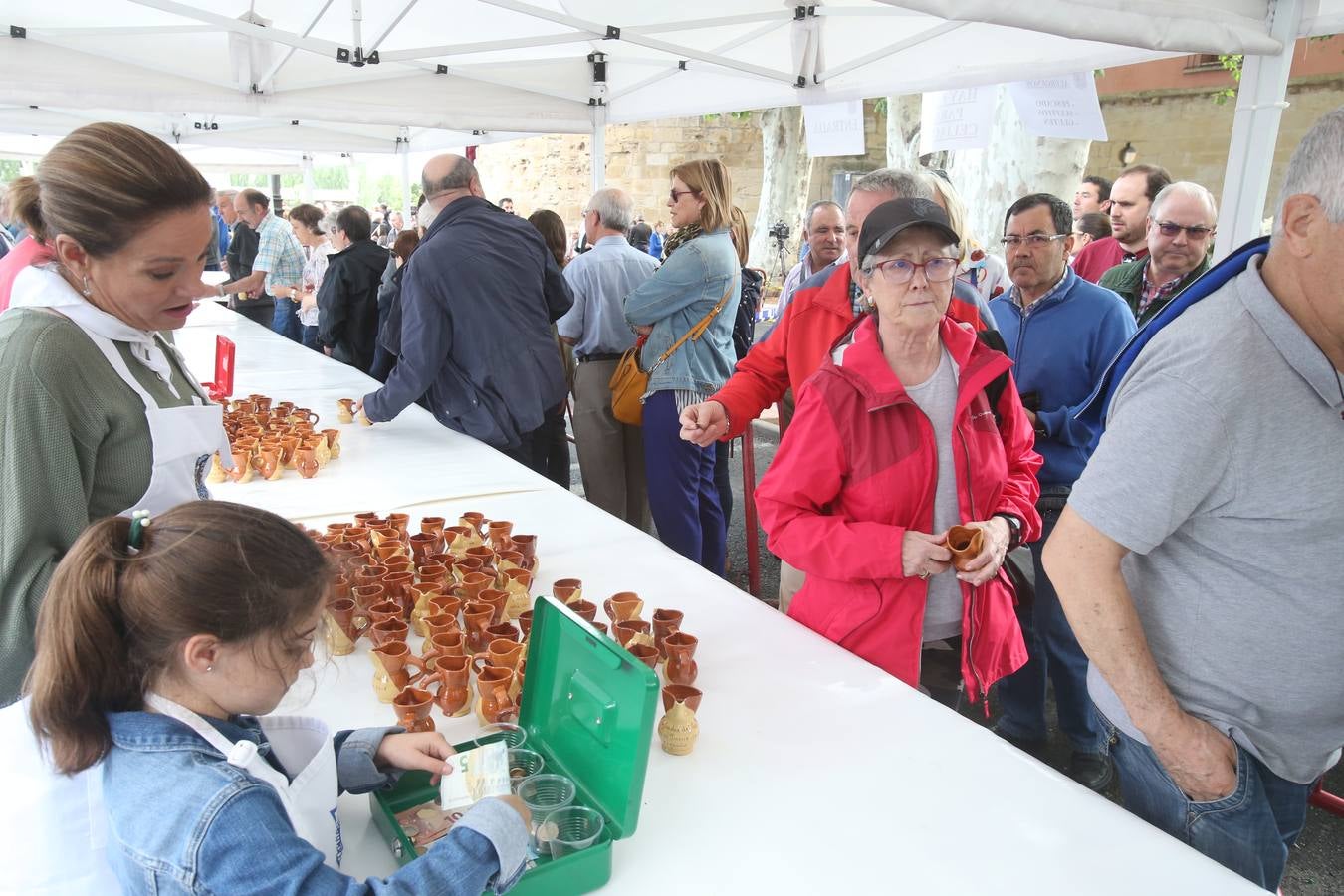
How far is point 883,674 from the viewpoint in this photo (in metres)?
1.68

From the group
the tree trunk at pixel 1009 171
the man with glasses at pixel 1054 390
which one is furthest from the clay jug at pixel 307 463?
the tree trunk at pixel 1009 171

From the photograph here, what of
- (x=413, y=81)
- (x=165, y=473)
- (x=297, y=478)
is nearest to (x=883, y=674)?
(x=165, y=473)

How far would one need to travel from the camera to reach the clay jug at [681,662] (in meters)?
1.62

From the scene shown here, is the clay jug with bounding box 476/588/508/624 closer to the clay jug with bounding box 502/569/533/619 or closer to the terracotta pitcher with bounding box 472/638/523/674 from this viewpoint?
the clay jug with bounding box 502/569/533/619

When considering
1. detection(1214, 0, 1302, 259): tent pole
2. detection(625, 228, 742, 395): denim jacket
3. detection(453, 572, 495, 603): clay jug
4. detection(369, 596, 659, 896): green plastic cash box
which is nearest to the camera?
detection(369, 596, 659, 896): green plastic cash box

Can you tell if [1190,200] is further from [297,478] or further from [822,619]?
[297,478]

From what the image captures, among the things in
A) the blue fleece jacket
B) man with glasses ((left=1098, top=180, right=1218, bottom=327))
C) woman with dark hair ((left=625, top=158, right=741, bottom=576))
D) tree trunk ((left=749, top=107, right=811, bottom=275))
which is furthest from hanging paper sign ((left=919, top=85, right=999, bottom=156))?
tree trunk ((left=749, top=107, right=811, bottom=275))

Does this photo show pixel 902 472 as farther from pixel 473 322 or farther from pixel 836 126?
pixel 836 126

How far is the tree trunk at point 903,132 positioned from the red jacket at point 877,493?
10130mm

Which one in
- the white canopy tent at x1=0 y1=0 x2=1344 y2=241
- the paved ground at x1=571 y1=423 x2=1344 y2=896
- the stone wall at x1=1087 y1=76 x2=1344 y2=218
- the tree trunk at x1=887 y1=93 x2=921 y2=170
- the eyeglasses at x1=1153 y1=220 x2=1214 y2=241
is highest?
the stone wall at x1=1087 y1=76 x2=1344 y2=218

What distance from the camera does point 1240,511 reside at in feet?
3.79

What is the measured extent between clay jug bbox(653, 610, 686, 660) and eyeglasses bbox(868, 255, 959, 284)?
2.62ft

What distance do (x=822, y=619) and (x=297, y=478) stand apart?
177cm

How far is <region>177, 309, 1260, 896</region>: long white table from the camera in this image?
1.16 metres
